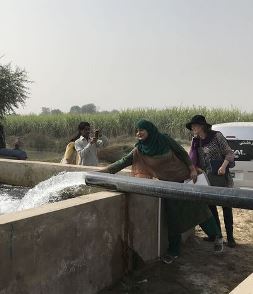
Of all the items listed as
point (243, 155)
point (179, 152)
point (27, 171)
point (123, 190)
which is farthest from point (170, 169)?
point (27, 171)

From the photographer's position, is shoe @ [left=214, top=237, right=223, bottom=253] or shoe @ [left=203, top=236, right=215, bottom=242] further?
shoe @ [left=203, top=236, right=215, bottom=242]

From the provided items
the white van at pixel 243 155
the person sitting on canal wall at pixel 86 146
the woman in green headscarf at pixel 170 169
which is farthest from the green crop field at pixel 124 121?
the woman in green headscarf at pixel 170 169

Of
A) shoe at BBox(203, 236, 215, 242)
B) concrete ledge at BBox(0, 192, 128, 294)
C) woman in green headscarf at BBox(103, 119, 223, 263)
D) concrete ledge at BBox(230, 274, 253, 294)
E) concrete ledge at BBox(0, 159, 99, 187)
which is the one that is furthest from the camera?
concrete ledge at BBox(0, 159, 99, 187)

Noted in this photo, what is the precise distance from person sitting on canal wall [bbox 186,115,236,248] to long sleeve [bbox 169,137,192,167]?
0.50 metres

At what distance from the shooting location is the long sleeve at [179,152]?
5857 millimetres

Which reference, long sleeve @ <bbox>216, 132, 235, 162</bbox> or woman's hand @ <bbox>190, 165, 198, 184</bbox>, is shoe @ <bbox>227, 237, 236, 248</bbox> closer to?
long sleeve @ <bbox>216, 132, 235, 162</bbox>

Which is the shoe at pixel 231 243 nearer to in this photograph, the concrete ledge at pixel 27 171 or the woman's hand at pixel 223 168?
the woman's hand at pixel 223 168

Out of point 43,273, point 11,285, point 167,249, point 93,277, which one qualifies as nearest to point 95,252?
point 93,277

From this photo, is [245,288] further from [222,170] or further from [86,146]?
[86,146]

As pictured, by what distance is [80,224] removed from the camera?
15.5 ft

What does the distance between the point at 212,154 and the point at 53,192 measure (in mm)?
2224

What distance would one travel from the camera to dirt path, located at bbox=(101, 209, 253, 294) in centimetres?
518

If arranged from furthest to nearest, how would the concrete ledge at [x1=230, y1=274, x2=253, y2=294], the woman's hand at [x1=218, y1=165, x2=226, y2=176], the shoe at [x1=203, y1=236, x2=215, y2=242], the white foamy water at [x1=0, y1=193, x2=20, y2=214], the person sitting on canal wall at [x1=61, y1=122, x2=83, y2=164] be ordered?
the person sitting on canal wall at [x1=61, y1=122, x2=83, y2=164] → the white foamy water at [x1=0, y1=193, x2=20, y2=214] → the shoe at [x1=203, y1=236, x2=215, y2=242] → the woman's hand at [x1=218, y1=165, x2=226, y2=176] → the concrete ledge at [x1=230, y1=274, x2=253, y2=294]

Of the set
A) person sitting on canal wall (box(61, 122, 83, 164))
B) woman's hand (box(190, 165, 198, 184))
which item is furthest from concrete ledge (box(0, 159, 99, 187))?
woman's hand (box(190, 165, 198, 184))
